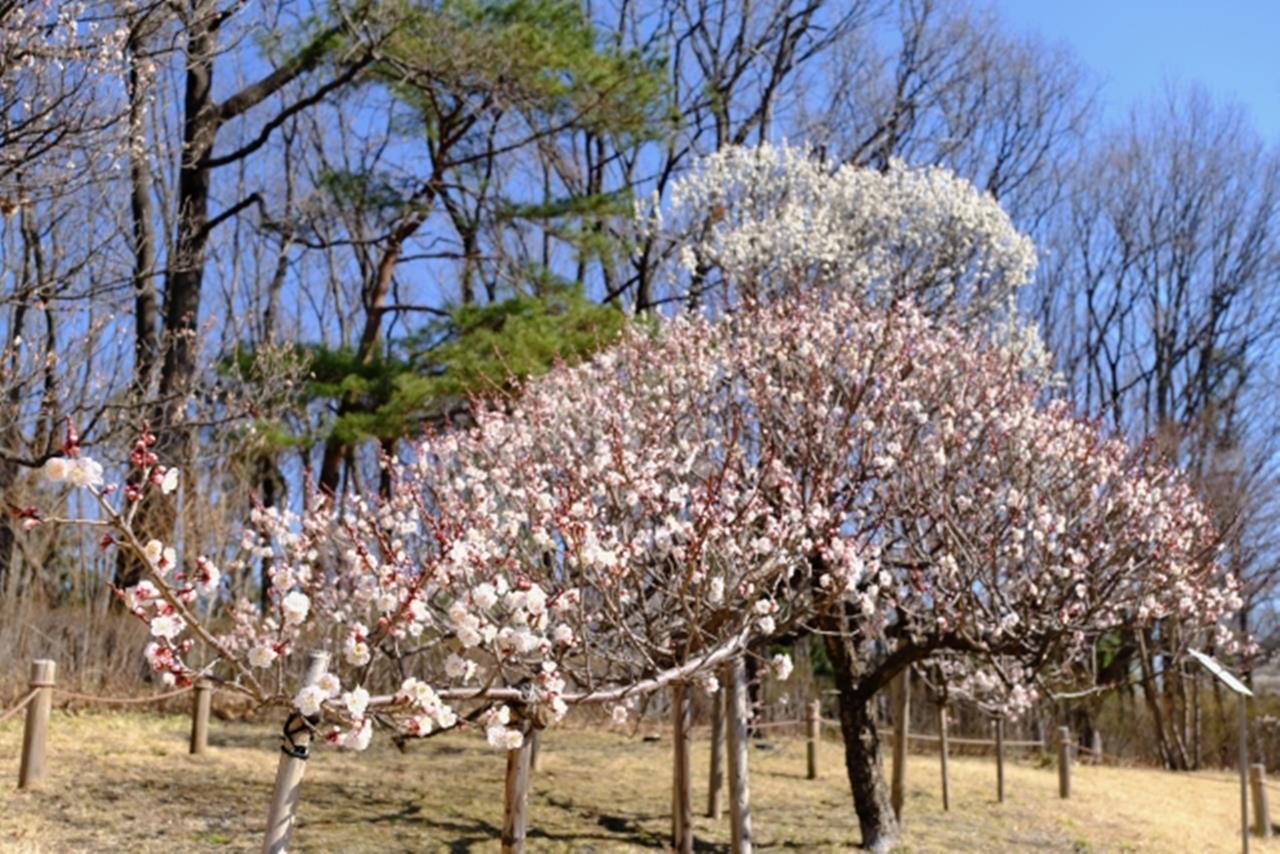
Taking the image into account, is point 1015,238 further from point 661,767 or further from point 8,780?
point 8,780

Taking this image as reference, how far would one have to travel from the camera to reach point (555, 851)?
22.9ft

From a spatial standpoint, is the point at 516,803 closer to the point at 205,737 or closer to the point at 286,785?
the point at 286,785

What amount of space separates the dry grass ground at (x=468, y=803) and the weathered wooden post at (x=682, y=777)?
35.6 inches

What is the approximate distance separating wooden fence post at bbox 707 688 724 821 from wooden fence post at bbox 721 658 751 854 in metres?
1.43

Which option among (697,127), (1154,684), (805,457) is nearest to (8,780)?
(805,457)

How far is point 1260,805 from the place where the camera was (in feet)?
34.4

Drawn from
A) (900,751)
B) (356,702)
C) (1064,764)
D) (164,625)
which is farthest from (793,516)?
(1064,764)

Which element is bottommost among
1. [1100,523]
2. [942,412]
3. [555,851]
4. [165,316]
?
[555,851]

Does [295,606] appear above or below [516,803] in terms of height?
above

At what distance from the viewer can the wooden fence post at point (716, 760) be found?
7.83 meters

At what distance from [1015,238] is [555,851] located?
10147 mm

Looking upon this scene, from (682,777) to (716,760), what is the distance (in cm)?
151

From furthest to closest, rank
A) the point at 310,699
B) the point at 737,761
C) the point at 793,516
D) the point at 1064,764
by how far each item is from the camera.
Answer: the point at 1064,764, the point at 737,761, the point at 793,516, the point at 310,699

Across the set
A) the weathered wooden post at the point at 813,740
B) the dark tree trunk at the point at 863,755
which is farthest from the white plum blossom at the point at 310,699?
the weathered wooden post at the point at 813,740
